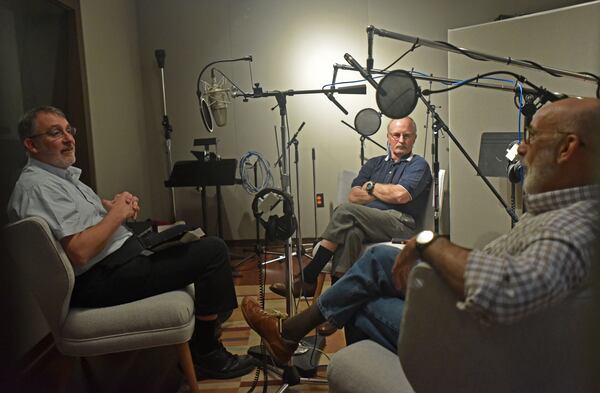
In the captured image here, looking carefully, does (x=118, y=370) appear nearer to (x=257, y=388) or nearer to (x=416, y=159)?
(x=257, y=388)

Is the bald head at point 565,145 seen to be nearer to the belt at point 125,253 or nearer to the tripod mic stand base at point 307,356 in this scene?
the tripod mic stand base at point 307,356

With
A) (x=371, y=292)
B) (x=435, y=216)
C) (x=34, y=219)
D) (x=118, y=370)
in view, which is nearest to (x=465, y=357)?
(x=371, y=292)

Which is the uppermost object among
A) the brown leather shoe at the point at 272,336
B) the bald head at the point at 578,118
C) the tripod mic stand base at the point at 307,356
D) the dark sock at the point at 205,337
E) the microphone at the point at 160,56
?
the microphone at the point at 160,56

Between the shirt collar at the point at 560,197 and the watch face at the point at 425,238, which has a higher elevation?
the shirt collar at the point at 560,197

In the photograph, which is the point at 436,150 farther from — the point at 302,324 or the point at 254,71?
the point at 254,71

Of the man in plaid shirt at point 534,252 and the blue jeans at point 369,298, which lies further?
the blue jeans at point 369,298

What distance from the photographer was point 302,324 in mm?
1516

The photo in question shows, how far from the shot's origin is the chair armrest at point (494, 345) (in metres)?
0.81

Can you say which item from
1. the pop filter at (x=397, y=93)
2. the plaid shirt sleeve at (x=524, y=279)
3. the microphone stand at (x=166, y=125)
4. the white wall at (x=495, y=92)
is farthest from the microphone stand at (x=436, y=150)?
the microphone stand at (x=166, y=125)

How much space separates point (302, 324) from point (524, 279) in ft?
2.78

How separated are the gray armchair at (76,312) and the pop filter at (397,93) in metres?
1.02

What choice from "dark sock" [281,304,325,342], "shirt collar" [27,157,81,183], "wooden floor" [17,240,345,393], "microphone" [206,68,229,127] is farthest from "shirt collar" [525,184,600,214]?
"microphone" [206,68,229,127]

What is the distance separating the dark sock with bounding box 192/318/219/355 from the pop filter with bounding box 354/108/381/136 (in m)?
1.24

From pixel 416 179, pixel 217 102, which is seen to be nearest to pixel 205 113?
pixel 217 102
